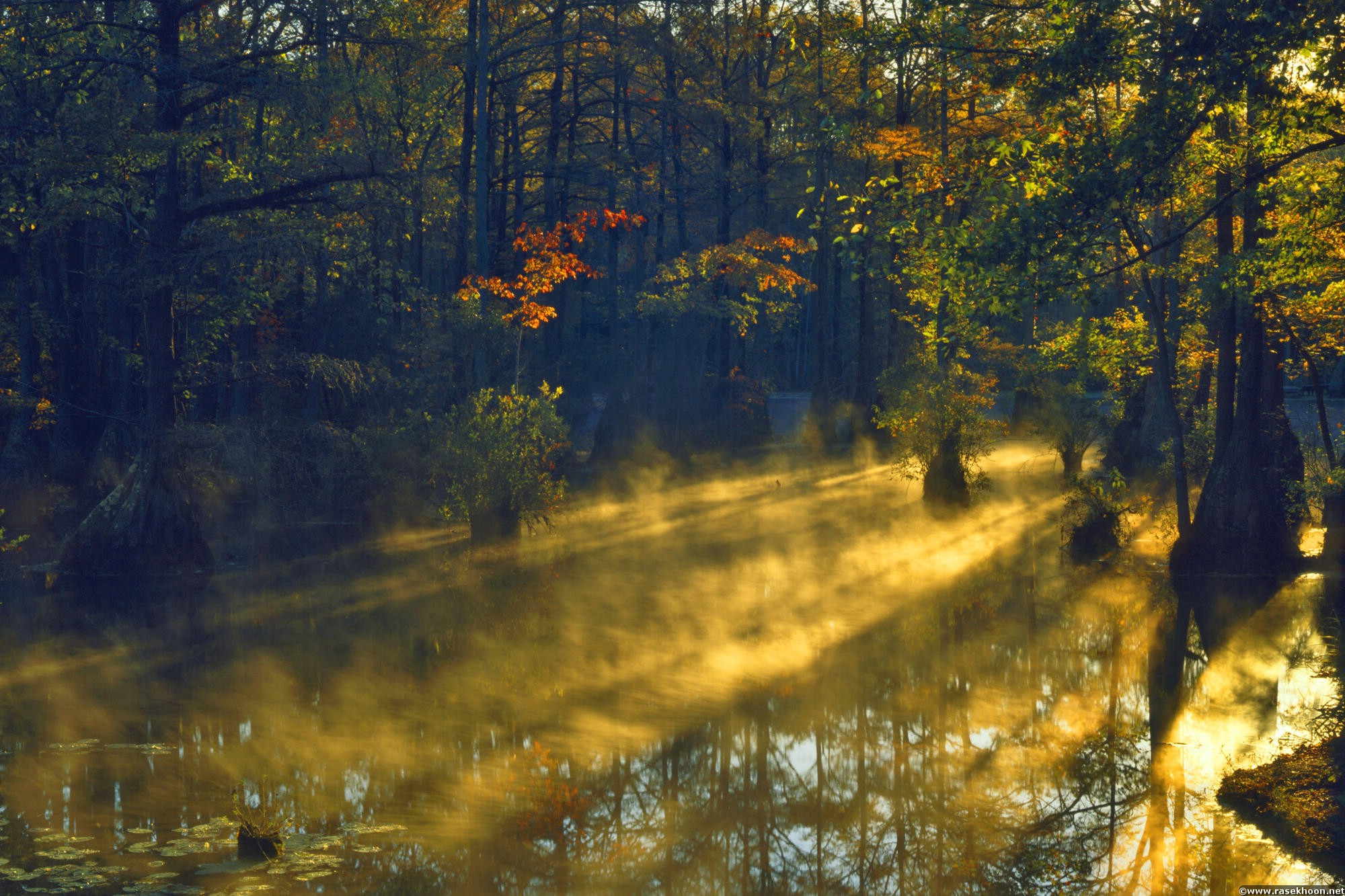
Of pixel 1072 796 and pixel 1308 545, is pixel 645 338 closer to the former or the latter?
pixel 1308 545

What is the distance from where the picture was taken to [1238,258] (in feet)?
46.3

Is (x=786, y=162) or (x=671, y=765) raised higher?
(x=786, y=162)

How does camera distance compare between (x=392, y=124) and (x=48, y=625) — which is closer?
(x=48, y=625)

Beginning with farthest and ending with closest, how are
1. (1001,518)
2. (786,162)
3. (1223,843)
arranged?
(786,162) → (1001,518) → (1223,843)

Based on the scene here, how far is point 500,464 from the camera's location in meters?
19.9

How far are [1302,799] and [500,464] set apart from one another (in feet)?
45.8

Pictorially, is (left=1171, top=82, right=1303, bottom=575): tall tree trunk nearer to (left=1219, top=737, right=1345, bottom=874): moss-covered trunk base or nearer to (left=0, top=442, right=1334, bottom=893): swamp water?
(left=0, top=442, right=1334, bottom=893): swamp water

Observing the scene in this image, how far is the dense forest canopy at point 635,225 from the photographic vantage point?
39.0ft

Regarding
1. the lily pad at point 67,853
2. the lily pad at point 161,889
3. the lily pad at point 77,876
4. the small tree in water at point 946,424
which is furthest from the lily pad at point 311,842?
the small tree in water at point 946,424

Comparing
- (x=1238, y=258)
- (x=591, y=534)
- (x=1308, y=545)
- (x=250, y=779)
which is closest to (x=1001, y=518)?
(x=1308, y=545)

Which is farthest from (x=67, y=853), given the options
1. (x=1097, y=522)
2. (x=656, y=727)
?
(x=1097, y=522)

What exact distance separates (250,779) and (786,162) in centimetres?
3493

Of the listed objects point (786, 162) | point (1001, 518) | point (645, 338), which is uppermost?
point (786, 162)

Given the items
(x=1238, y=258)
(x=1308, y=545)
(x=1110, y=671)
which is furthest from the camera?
(x=1308, y=545)
